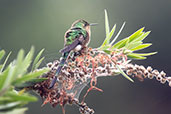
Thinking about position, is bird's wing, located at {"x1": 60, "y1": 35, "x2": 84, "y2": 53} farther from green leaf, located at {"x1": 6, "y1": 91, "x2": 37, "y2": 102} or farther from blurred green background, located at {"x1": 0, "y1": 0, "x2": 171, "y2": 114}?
blurred green background, located at {"x1": 0, "y1": 0, "x2": 171, "y2": 114}

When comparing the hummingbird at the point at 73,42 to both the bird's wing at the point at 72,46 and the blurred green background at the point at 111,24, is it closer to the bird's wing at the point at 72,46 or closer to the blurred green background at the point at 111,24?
the bird's wing at the point at 72,46

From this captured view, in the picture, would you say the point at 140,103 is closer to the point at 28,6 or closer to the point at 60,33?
the point at 60,33

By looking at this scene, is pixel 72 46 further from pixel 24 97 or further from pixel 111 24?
pixel 111 24

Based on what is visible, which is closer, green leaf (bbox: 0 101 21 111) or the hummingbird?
green leaf (bbox: 0 101 21 111)

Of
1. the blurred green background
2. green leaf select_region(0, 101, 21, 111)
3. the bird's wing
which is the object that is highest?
the blurred green background

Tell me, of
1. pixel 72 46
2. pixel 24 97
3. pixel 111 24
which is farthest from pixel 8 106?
pixel 111 24

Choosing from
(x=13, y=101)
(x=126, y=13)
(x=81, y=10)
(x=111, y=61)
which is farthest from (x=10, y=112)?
(x=126, y=13)

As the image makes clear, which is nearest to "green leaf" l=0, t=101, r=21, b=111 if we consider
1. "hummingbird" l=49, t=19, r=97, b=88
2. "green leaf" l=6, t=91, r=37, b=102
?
"green leaf" l=6, t=91, r=37, b=102

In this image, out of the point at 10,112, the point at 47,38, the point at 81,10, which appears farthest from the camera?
the point at 81,10
